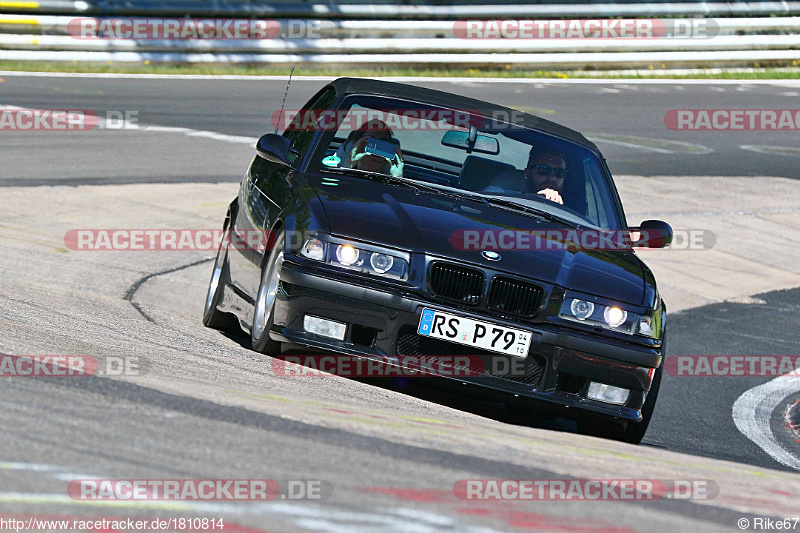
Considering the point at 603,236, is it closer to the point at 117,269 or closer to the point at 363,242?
the point at 363,242

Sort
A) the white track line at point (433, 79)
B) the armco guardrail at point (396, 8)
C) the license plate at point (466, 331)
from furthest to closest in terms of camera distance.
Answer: the armco guardrail at point (396, 8)
the white track line at point (433, 79)
the license plate at point (466, 331)

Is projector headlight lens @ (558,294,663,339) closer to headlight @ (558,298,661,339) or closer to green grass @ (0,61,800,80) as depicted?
headlight @ (558,298,661,339)

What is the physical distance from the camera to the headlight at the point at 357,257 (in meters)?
5.88

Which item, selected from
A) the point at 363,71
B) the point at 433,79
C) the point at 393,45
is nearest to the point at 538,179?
the point at 363,71

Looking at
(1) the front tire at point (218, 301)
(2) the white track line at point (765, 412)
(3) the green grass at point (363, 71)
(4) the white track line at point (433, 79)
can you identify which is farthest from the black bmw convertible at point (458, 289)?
(3) the green grass at point (363, 71)

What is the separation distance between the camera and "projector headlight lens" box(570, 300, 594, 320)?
5938 millimetres

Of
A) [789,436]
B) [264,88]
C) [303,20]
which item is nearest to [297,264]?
[789,436]

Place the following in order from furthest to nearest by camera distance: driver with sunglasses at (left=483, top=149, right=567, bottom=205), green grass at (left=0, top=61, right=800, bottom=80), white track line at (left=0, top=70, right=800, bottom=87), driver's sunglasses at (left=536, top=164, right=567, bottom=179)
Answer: green grass at (left=0, top=61, right=800, bottom=80) < white track line at (left=0, top=70, right=800, bottom=87) < driver's sunglasses at (left=536, top=164, right=567, bottom=179) < driver with sunglasses at (left=483, top=149, right=567, bottom=205)

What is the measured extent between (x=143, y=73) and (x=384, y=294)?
16338mm

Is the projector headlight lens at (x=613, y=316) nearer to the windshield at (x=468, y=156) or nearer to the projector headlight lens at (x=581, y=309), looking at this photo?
the projector headlight lens at (x=581, y=309)

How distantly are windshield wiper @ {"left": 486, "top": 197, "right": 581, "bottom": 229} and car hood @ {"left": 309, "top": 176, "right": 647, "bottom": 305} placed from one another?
10 centimetres

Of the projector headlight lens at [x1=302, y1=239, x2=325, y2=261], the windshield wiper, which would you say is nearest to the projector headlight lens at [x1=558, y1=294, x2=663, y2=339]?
the windshield wiper

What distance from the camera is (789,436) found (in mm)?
7250

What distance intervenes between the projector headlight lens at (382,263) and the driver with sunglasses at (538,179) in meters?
1.32
